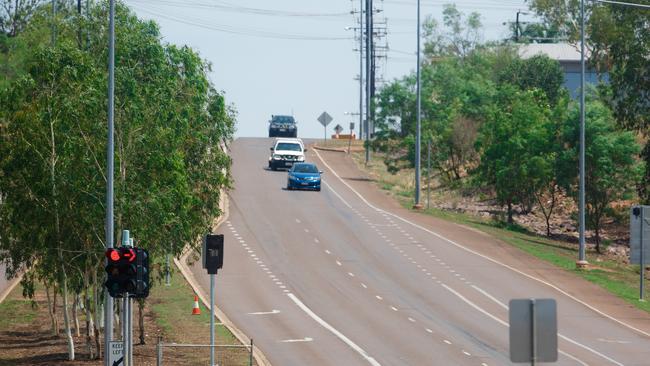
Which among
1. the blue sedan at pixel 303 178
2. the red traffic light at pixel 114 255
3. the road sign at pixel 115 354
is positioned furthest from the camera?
the blue sedan at pixel 303 178

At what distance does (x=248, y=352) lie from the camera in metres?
38.2

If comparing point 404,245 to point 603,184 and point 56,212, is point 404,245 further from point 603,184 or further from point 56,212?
point 56,212

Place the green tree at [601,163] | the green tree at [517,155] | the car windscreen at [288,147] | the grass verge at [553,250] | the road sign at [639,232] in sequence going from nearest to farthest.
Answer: the road sign at [639,232] < the grass verge at [553,250] < the green tree at [601,163] < the green tree at [517,155] < the car windscreen at [288,147]

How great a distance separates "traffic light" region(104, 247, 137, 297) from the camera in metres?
25.2

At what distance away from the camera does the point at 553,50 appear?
14512 centimetres

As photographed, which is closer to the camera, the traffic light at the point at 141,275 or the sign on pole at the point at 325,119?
the traffic light at the point at 141,275

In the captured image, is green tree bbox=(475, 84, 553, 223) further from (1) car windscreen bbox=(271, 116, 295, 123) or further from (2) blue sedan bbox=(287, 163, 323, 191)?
(1) car windscreen bbox=(271, 116, 295, 123)

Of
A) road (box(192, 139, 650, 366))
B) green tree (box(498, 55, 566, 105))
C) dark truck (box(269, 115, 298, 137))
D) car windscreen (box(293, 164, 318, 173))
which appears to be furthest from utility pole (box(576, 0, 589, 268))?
dark truck (box(269, 115, 298, 137))

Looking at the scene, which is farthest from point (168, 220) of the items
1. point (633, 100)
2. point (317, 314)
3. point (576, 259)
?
point (633, 100)

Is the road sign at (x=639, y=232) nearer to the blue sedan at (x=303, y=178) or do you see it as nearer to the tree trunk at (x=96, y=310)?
the tree trunk at (x=96, y=310)

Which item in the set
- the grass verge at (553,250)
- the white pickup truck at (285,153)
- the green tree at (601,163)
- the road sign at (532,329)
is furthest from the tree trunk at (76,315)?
the white pickup truck at (285,153)

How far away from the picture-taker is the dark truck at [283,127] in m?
110

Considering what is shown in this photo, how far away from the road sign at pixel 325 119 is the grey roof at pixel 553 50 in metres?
43.4

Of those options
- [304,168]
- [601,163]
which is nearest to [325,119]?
[304,168]
